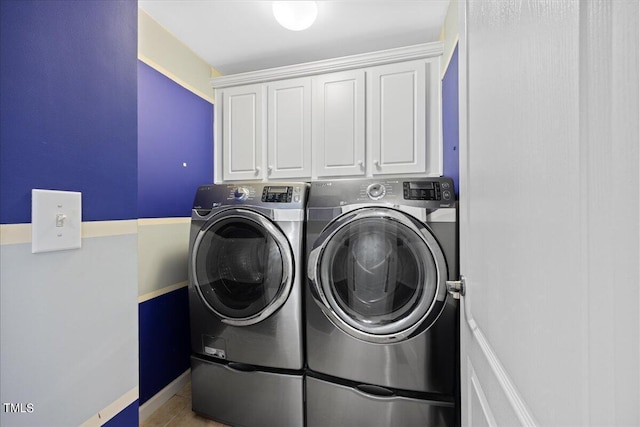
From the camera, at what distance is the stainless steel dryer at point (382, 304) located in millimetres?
1234

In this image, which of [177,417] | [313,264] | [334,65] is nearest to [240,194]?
[313,264]

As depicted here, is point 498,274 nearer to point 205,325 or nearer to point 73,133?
point 73,133

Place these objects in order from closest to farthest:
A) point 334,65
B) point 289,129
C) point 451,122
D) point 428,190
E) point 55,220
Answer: point 55,220
point 428,190
point 451,122
point 334,65
point 289,129

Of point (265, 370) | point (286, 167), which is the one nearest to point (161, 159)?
point (286, 167)

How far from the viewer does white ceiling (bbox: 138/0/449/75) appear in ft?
5.18

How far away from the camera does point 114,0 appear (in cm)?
63

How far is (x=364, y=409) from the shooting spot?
1309 mm

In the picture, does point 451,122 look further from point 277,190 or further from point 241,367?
point 241,367

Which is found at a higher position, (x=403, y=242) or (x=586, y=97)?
(x=586, y=97)

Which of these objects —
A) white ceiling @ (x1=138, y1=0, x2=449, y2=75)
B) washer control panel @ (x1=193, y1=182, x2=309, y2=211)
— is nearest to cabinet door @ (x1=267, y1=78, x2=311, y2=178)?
white ceiling @ (x1=138, y1=0, x2=449, y2=75)

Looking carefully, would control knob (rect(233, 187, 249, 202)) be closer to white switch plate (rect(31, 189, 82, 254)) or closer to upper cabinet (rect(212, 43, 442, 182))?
upper cabinet (rect(212, 43, 442, 182))

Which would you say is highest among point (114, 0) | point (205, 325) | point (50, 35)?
point (114, 0)

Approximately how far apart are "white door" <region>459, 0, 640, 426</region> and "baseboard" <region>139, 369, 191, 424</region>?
1.79 metres

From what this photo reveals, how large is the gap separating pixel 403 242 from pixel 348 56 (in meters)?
1.44
